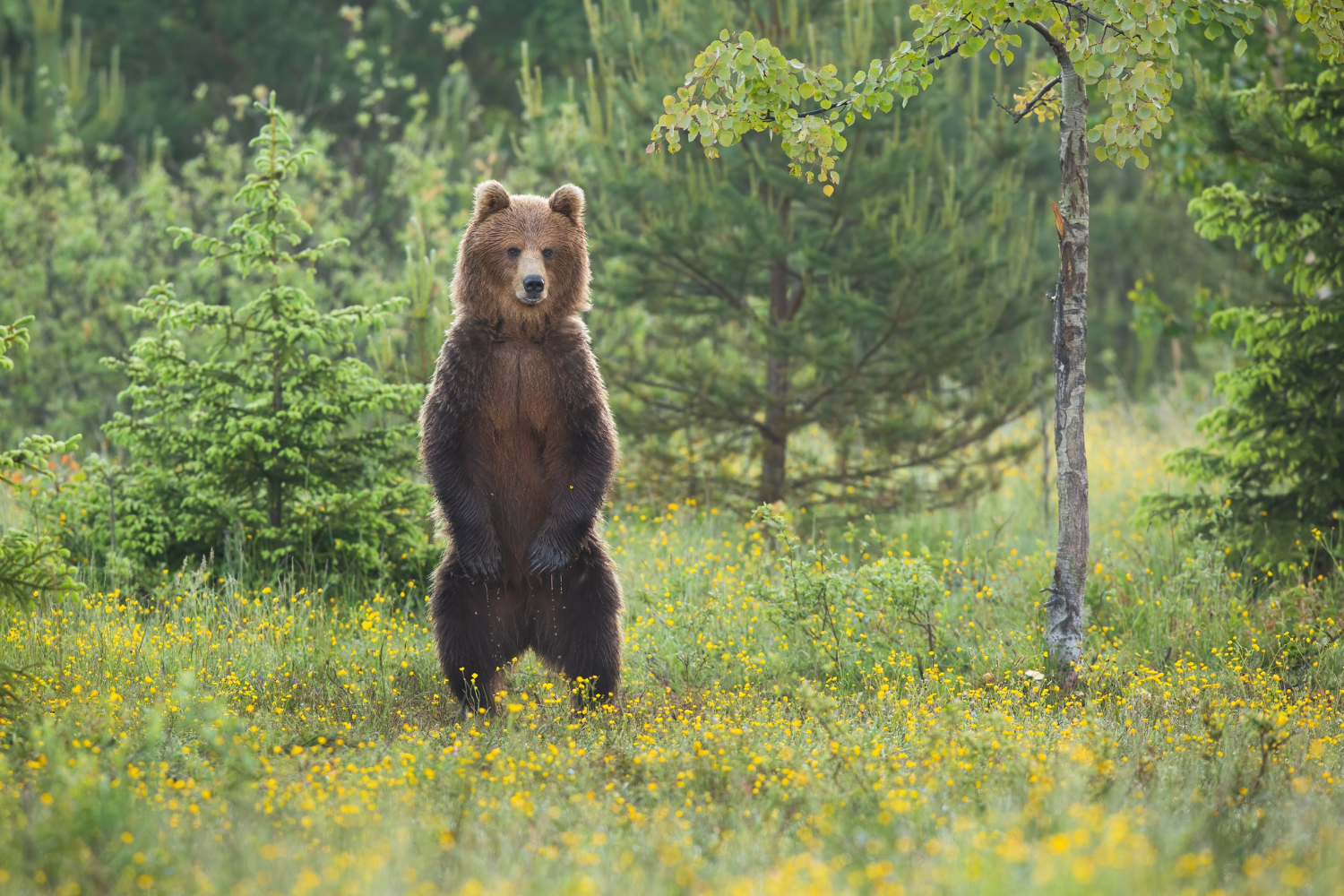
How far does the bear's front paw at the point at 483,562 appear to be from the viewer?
5.51 meters

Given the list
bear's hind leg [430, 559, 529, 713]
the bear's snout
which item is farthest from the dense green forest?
the bear's snout

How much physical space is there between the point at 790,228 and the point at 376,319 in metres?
3.77

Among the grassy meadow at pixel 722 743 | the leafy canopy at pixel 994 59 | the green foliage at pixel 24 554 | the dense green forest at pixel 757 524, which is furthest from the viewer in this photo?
the leafy canopy at pixel 994 59

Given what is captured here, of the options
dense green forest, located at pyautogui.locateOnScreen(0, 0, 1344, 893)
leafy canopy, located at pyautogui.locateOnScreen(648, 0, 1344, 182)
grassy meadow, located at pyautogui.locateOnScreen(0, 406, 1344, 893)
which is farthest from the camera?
leafy canopy, located at pyautogui.locateOnScreen(648, 0, 1344, 182)

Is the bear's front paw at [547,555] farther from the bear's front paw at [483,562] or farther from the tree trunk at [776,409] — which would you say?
the tree trunk at [776,409]

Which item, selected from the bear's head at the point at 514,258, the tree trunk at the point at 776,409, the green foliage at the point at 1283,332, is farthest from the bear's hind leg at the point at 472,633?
the green foliage at the point at 1283,332

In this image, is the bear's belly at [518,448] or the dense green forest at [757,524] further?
the bear's belly at [518,448]

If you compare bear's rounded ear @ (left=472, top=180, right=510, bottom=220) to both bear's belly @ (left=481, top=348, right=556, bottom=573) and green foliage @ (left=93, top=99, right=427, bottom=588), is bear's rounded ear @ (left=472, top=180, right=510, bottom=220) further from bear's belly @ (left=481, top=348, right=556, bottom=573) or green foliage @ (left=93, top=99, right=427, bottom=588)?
green foliage @ (left=93, top=99, right=427, bottom=588)

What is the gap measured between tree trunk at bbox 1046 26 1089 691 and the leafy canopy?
0.83ft

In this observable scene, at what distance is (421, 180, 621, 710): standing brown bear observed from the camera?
18.1 feet

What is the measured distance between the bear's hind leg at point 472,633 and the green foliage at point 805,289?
13.9ft

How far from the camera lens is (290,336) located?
22.7 feet

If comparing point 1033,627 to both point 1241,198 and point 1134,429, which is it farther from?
point 1134,429

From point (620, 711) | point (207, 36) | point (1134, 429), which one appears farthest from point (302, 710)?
point (207, 36)
